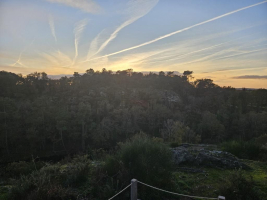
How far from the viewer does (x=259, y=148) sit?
10203 millimetres

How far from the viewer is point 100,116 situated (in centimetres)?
4094

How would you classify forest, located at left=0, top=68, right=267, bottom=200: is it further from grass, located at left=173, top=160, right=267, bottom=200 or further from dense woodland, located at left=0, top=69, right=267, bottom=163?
grass, located at left=173, top=160, right=267, bottom=200

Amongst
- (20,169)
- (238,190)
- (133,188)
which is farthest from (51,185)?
(20,169)

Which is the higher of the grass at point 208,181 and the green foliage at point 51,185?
the green foliage at point 51,185

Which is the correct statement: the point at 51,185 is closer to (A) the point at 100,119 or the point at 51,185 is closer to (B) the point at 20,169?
(B) the point at 20,169

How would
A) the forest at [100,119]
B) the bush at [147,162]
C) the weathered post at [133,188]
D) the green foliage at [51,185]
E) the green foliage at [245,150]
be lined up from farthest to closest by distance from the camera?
the forest at [100,119] → the green foliage at [245,150] → the bush at [147,162] → the green foliage at [51,185] → the weathered post at [133,188]

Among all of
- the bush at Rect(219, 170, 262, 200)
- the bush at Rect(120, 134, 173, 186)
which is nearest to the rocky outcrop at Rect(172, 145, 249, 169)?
the bush at Rect(120, 134, 173, 186)

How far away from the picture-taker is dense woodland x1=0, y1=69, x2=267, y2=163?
29375mm

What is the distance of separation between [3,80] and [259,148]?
146ft

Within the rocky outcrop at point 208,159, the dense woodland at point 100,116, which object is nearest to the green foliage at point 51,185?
the rocky outcrop at point 208,159

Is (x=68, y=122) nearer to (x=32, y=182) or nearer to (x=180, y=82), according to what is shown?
(x=32, y=182)

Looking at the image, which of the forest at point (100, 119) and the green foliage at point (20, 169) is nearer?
the green foliage at point (20, 169)

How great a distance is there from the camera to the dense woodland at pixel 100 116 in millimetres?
29375

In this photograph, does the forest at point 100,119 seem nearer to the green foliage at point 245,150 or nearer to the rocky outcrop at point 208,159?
the green foliage at point 245,150
